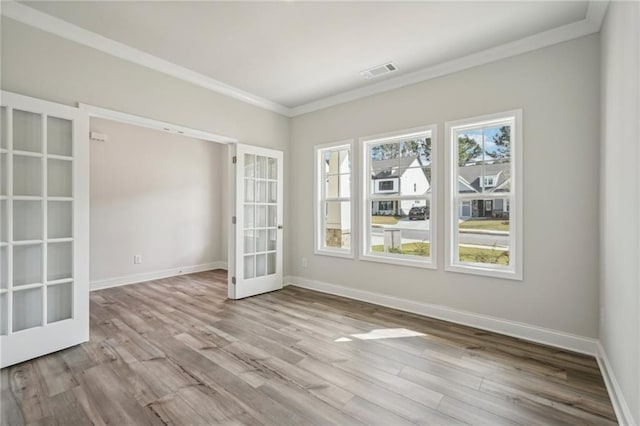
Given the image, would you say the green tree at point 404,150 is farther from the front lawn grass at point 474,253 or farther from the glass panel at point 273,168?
the glass panel at point 273,168

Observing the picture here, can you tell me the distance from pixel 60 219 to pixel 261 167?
2.44 metres

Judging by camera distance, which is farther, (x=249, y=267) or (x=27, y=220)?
(x=249, y=267)

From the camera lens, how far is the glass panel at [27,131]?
2.41m

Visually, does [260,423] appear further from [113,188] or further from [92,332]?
[113,188]

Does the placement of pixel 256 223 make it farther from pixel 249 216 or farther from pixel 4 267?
pixel 4 267

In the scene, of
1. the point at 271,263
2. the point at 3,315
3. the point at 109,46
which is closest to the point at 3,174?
the point at 3,315

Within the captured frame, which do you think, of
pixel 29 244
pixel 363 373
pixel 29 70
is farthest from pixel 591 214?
pixel 29 70

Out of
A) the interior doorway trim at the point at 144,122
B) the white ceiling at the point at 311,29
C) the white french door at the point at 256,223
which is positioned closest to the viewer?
the white ceiling at the point at 311,29

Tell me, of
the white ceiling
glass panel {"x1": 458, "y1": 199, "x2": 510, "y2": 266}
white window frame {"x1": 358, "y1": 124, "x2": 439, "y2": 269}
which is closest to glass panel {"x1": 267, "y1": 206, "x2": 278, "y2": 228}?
white window frame {"x1": 358, "y1": 124, "x2": 439, "y2": 269}

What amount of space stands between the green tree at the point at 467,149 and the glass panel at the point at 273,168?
2610mm

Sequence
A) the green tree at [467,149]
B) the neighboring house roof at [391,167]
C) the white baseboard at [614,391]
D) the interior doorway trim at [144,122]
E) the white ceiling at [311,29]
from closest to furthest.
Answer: the white baseboard at [614,391], the white ceiling at [311,29], the interior doorway trim at [144,122], the green tree at [467,149], the neighboring house roof at [391,167]

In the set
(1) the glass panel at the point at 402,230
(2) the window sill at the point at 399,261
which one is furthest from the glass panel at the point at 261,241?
(1) the glass panel at the point at 402,230

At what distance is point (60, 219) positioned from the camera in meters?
2.65

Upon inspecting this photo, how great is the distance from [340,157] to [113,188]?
3742 millimetres
